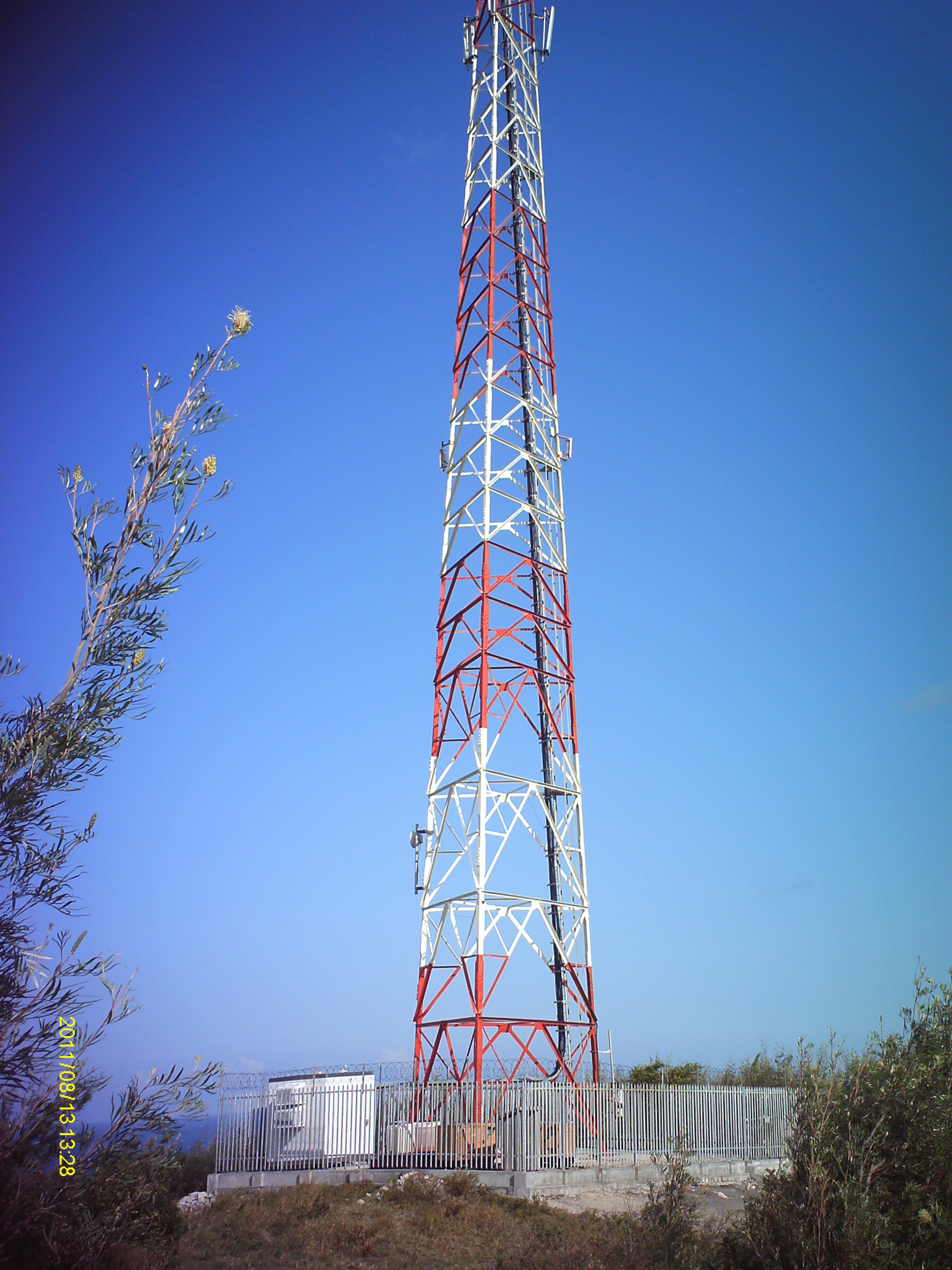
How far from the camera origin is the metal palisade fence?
59.3ft

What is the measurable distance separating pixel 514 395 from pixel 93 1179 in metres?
22.1

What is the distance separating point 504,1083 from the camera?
60.4 ft

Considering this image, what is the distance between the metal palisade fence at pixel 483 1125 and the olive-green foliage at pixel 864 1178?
248 inches

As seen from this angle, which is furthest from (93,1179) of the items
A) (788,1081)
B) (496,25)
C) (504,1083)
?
(496,25)

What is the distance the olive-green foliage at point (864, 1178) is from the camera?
33.4 ft

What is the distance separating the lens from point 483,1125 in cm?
1833

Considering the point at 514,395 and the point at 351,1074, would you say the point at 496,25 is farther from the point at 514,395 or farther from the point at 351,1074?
the point at 351,1074

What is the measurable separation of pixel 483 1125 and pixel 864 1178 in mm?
9461

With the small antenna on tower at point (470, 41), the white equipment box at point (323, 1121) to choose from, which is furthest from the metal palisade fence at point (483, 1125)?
the small antenna on tower at point (470, 41)

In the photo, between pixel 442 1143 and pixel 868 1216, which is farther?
pixel 442 1143

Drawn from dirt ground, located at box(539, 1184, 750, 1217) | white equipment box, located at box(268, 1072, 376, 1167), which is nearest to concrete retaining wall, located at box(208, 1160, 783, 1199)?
dirt ground, located at box(539, 1184, 750, 1217)
